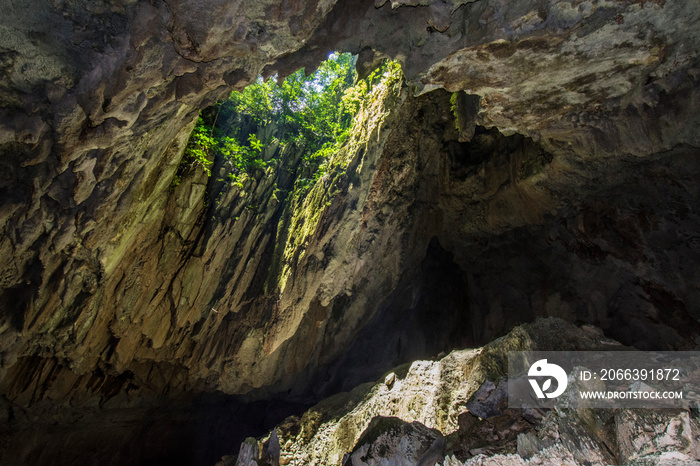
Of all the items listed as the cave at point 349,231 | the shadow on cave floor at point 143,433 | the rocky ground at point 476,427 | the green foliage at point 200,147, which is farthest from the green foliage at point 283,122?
the shadow on cave floor at point 143,433

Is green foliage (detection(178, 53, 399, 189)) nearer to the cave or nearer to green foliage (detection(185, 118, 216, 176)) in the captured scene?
the cave

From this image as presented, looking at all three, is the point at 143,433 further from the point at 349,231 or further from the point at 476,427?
the point at 476,427

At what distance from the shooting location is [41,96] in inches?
163

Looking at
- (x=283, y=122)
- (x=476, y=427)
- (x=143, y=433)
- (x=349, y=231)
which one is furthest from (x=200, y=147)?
(x=143, y=433)

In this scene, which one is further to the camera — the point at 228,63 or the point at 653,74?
the point at 653,74

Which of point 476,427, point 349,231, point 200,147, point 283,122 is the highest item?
point 283,122

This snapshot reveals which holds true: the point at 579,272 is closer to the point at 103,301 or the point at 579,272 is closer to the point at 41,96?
the point at 41,96

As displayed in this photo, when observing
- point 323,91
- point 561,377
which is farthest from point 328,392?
point 323,91

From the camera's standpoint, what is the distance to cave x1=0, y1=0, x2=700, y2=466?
4.05 m

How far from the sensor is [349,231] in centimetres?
850

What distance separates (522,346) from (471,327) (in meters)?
Result: 5.43

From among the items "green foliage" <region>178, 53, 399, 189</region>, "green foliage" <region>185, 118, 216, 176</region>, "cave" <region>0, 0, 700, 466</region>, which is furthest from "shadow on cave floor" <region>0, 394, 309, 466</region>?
"green foliage" <region>178, 53, 399, 189</region>

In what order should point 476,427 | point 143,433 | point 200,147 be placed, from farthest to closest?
1. point 143,433
2. point 200,147
3. point 476,427

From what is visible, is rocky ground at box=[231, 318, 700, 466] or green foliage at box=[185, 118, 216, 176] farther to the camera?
green foliage at box=[185, 118, 216, 176]
